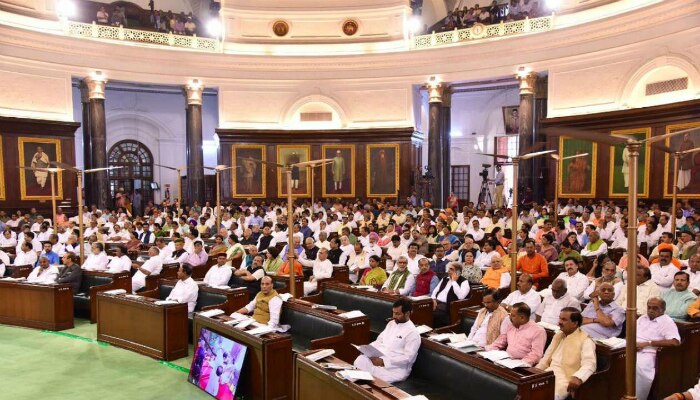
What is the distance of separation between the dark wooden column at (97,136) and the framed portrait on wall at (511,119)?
15923 millimetres

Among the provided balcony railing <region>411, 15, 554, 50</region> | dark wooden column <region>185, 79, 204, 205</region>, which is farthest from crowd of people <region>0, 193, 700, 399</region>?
balcony railing <region>411, 15, 554, 50</region>

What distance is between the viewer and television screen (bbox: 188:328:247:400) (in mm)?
5707

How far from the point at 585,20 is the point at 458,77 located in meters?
4.53

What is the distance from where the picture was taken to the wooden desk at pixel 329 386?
13.6 ft

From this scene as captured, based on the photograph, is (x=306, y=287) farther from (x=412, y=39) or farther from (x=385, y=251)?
(x=412, y=39)

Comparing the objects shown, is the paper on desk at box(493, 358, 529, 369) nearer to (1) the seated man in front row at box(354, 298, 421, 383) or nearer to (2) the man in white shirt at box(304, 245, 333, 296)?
(1) the seated man in front row at box(354, 298, 421, 383)

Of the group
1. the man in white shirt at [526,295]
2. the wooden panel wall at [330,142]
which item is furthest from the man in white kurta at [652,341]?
the wooden panel wall at [330,142]

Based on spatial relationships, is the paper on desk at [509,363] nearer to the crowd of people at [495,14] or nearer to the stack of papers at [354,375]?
the stack of papers at [354,375]

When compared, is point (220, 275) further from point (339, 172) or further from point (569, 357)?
point (339, 172)

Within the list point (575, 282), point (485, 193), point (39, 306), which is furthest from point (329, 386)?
point (485, 193)

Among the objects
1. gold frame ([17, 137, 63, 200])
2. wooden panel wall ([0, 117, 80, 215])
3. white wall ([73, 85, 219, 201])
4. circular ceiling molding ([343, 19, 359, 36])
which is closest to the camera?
wooden panel wall ([0, 117, 80, 215])

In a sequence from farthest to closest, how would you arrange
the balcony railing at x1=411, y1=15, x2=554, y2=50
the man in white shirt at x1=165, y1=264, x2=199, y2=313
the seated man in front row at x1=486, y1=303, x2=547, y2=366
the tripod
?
the tripod → the balcony railing at x1=411, y1=15, x2=554, y2=50 → the man in white shirt at x1=165, y1=264, x2=199, y2=313 → the seated man in front row at x1=486, y1=303, x2=547, y2=366

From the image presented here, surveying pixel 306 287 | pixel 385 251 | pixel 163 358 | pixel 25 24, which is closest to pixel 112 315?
pixel 163 358

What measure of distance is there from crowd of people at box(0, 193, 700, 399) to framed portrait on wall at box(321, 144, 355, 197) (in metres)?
4.55
